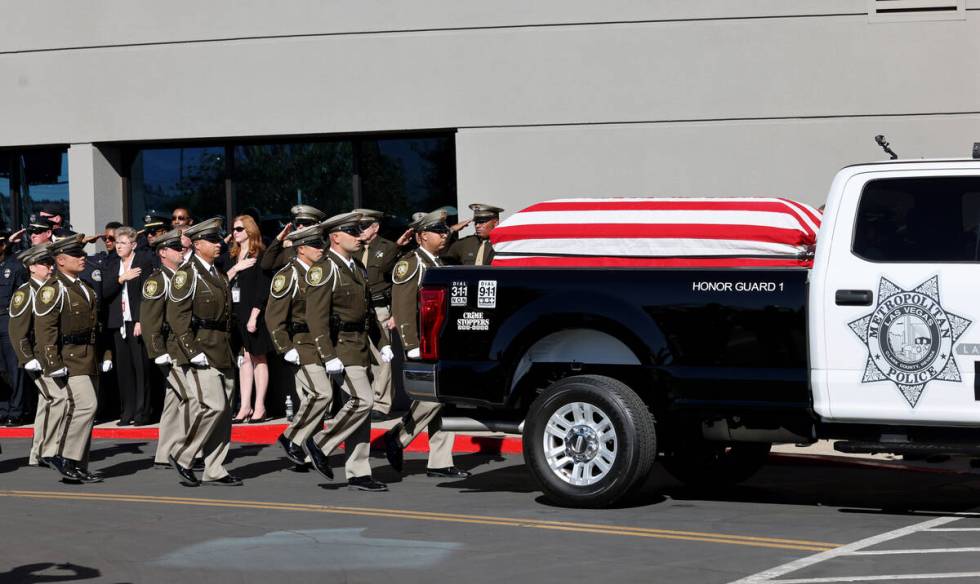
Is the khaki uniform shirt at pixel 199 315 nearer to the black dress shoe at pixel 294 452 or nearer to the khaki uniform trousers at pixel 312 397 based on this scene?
the khaki uniform trousers at pixel 312 397

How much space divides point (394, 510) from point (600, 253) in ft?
7.43

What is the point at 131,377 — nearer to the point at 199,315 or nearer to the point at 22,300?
the point at 22,300

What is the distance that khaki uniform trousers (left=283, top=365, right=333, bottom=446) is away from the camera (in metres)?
13.0

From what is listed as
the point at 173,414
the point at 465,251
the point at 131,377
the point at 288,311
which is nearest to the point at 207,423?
the point at 288,311

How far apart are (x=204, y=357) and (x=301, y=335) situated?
2.60 feet

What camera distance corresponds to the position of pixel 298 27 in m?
18.5

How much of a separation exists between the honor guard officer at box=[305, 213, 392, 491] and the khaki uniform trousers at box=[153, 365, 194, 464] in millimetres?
1228

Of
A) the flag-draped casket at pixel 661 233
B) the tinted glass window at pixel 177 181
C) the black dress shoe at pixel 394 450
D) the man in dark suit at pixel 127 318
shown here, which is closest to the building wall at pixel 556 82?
the tinted glass window at pixel 177 181

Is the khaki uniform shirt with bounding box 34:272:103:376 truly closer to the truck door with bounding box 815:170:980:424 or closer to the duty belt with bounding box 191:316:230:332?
the duty belt with bounding box 191:316:230:332

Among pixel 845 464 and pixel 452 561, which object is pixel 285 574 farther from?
pixel 845 464

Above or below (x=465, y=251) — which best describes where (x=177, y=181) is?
above

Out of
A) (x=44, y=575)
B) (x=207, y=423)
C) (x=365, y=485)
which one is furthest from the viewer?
(x=207, y=423)

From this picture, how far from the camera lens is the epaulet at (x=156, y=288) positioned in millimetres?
13359

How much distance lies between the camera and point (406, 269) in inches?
522
